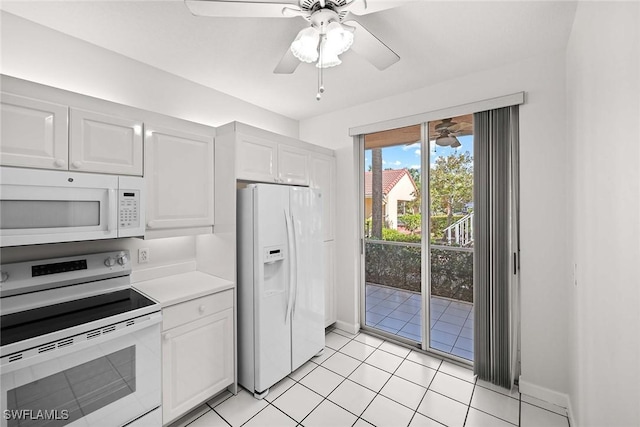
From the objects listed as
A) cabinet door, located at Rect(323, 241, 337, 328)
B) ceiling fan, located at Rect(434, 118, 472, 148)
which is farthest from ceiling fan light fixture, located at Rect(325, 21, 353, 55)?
cabinet door, located at Rect(323, 241, 337, 328)

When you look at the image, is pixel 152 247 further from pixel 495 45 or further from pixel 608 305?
pixel 495 45

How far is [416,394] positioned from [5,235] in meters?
2.72

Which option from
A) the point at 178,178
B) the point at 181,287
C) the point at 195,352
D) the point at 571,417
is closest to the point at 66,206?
the point at 178,178

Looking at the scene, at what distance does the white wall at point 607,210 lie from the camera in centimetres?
83

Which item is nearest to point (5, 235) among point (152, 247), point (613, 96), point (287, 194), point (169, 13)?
point (152, 247)

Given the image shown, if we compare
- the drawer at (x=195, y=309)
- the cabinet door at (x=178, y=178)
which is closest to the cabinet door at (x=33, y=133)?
the cabinet door at (x=178, y=178)

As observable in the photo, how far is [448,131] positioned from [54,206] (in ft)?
9.60

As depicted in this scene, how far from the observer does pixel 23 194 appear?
4.43 feet

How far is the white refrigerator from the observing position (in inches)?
83.7

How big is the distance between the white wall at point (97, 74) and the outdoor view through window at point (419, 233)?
69.6 inches

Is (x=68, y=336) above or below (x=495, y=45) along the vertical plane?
below

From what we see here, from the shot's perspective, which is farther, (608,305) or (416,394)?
(416,394)

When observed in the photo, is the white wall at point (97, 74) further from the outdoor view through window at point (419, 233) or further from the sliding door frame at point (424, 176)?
the outdoor view through window at point (419, 233)

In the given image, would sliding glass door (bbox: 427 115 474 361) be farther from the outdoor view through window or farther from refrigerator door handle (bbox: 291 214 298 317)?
refrigerator door handle (bbox: 291 214 298 317)
